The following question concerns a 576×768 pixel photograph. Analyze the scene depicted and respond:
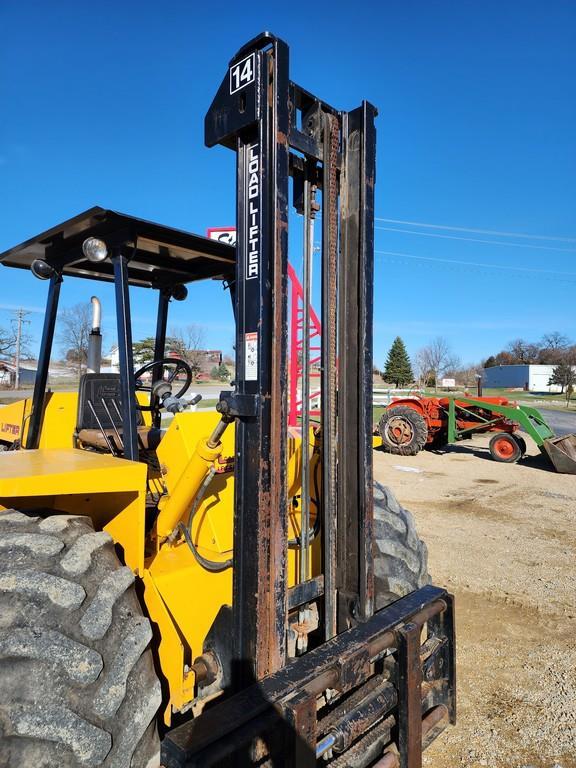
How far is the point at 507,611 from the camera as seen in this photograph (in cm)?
465

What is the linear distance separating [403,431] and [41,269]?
40.1ft

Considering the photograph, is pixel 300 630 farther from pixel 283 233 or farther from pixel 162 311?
pixel 162 311

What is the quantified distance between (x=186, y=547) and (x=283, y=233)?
1.82 meters

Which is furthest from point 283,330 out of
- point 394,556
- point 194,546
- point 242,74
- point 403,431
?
point 403,431

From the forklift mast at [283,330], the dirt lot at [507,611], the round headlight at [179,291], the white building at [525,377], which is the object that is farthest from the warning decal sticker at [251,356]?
the white building at [525,377]

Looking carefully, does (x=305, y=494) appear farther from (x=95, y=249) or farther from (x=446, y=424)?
(x=446, y=424)

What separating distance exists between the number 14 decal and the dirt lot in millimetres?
3330

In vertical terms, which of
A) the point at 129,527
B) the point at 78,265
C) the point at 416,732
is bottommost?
the point at 416,732

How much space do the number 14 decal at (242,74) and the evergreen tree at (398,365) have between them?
6351cm

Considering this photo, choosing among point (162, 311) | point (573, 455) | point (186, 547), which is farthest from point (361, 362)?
point (573, 455)

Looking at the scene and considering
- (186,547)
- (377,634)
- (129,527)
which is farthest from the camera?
(186,547)

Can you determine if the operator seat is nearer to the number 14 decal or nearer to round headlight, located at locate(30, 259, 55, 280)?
Answer: round headlight, located at locate(30, 259, 55, 280)

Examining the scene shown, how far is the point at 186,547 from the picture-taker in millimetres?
3000

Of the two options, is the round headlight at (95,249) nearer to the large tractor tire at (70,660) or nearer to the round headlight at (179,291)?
the round headlight at (179,291)
